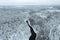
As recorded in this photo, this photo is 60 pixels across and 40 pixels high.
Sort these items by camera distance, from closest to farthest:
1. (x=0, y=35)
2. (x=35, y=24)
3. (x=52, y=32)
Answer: (x=0, y=35), (x=52, y=32), (x=35, y=24)

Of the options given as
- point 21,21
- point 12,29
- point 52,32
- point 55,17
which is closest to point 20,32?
point 12,29

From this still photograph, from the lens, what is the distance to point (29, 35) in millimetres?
8828

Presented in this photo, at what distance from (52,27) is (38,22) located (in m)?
Result: 1.31

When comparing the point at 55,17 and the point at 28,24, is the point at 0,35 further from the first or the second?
the point at 55,17

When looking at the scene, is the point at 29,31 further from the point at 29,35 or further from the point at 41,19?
the point at 41,19

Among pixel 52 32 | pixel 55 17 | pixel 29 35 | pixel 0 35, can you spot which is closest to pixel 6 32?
pixel 0 35

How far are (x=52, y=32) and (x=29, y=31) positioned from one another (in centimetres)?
174

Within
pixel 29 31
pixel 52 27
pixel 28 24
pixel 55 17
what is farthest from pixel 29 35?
pixel 55 17

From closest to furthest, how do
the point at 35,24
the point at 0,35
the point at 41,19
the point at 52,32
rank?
the point at 0,35 → the point at 52,32 → the point at 35,24 → the point at 41,19

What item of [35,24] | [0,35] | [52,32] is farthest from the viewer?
[35,24]

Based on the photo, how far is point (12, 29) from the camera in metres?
9.14

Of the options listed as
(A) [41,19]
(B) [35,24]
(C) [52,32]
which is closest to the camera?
(C) [52,32]

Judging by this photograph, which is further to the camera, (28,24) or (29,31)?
(28,24)

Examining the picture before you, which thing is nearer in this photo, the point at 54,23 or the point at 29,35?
the point at 29,35
